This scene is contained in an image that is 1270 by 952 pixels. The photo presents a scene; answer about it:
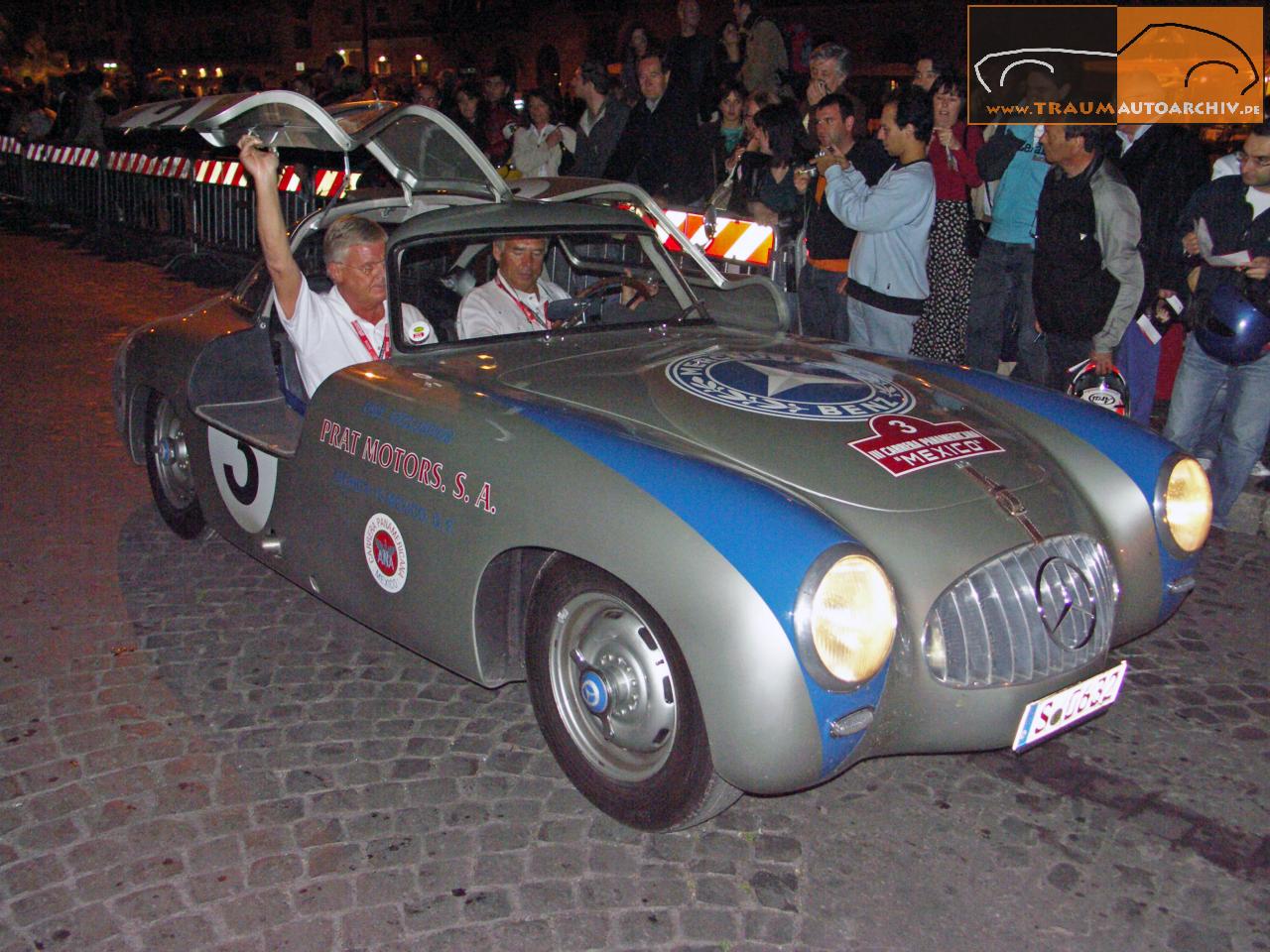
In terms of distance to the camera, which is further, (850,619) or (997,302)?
(997,302)

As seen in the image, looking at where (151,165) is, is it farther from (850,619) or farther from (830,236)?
(850,619)

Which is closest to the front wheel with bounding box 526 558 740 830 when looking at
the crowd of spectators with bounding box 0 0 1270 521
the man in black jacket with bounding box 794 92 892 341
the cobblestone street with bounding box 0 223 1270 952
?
the cobblestone street with bounding box 0 223 1270 952

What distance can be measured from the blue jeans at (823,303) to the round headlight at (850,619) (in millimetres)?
4042

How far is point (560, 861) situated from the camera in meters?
2.96

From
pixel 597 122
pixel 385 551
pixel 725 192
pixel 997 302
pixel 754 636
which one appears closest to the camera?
pixel 754 636

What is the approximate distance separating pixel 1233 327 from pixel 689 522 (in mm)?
3643

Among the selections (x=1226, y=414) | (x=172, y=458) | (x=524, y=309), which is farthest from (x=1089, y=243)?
(x=172, y=458)

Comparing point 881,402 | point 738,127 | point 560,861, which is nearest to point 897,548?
point 881,402

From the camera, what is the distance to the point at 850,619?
269 cm

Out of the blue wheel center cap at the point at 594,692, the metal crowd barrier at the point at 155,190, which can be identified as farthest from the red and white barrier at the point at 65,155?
the blue wheel center cap at the point at 594,692

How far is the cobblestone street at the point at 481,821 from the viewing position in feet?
8.91

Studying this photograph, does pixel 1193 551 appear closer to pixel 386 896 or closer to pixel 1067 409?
pixel 1067 409

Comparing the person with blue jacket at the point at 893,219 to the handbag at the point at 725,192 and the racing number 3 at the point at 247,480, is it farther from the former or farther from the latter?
the racing number 3 at the point at 247,480

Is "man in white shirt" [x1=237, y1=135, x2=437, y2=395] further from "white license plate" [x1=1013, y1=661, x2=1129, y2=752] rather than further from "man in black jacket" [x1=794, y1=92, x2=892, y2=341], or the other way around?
"man in black jacket" [x1=794, y1=92, x2=892, y2=341]
